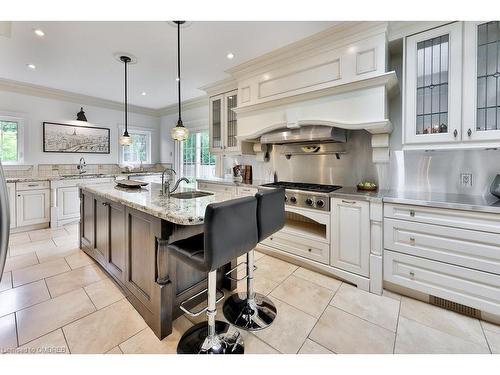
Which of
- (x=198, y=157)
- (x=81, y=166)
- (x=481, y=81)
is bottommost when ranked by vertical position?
(x=81, y=166)

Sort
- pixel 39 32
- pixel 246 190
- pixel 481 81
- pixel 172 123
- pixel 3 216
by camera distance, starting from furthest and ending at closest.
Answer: pixel 172 123
pixel 246 190
pixel 39 32
pixel 481 81
pixel 3 216

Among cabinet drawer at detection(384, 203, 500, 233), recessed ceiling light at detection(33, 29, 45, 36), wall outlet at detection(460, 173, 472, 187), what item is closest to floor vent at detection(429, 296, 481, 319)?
cabinet drawer at detection(384, 203, 500, 233)

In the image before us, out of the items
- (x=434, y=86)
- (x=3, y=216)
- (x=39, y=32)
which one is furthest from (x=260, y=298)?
(x=39, y=32)

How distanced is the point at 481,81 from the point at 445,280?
1655 millimetres

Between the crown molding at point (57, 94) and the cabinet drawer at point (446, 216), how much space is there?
5.74m

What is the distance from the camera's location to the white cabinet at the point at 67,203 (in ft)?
14.0

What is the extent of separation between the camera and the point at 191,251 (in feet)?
4.80

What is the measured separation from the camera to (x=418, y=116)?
2.19 metres

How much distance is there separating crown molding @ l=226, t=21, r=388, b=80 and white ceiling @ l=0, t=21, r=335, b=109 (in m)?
0.08

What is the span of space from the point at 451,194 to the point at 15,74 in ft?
20.0

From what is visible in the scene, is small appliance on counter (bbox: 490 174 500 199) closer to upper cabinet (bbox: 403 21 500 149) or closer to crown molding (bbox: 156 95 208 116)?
upper cabinet (bbox: 403 21 500 149)

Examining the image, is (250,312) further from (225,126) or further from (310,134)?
(225,126)

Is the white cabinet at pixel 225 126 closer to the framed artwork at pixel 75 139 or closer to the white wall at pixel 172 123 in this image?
the white wall at pixel 172 123

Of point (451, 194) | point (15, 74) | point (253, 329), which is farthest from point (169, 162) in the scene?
point (451, 194)
